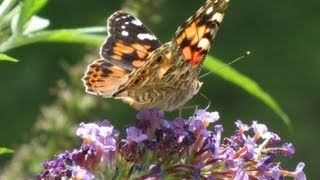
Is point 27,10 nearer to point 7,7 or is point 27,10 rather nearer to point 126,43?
point 7,7

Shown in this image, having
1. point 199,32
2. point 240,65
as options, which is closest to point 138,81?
point 199,32

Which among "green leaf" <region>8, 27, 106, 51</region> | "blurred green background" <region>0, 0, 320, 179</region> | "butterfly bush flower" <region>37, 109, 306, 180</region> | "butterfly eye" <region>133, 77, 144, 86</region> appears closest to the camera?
"butterfly bush flower" <region>37, 109, 306, 180</region>

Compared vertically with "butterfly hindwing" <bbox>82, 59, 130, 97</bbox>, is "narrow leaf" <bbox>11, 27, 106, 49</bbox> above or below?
above

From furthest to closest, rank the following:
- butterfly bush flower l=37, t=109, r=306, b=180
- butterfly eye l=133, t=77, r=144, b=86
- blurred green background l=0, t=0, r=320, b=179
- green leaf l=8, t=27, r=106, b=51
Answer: blurred green background l=0, t=0, r=320, b=179 < green leaf l=8, t=27, r=106, b=51 < butterfly eye l=133, t=77, r=144, b=86 < butterfly bush flower l=37, t=109, r=306, b=180

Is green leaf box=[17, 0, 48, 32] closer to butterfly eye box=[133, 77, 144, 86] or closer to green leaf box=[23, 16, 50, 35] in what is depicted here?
green leaf box=[23, 16, 50, 35]

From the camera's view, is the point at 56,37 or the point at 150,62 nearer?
the point at 150,62

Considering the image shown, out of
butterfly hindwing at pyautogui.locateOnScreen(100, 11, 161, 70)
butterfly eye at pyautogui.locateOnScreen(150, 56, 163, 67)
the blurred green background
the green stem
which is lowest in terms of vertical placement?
butterfly eye at pyautogui.locateOnScreen(150, 56, 163, 67)

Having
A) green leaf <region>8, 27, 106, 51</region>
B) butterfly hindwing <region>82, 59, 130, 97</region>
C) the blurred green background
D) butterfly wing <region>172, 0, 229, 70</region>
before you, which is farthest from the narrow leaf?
the blurred green background
